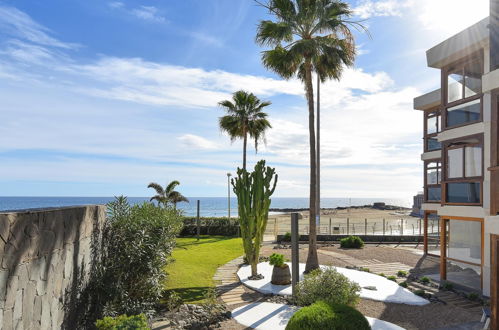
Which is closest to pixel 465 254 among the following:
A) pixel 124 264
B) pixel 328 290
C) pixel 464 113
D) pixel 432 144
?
pixel 464 113

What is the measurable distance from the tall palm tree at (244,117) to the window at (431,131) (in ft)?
32.5

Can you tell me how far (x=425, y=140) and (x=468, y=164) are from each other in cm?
876

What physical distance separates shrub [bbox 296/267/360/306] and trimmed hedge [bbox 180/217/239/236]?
1764cm

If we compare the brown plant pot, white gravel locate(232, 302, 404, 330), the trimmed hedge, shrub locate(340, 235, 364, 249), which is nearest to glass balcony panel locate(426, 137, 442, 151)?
shrub locate(340, 235, 364, 249)

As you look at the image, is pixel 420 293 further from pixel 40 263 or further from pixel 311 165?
pixel 40 263

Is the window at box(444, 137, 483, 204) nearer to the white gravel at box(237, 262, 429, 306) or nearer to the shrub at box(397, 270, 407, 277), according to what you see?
the shrub at box(397, 270, 407, 277)

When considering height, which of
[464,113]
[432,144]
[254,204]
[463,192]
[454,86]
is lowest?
[254,204]

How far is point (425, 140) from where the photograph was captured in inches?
813

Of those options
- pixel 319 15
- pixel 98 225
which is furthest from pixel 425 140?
pixel 98 225

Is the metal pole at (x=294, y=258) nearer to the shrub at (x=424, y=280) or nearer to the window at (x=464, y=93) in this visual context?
the shrub at (x=424, y=280)

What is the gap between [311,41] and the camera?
1272 centimetres

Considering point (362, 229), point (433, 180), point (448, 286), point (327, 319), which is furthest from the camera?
point (362, 229)

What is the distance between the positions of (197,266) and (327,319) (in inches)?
370

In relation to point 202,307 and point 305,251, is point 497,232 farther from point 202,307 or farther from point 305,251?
point 305,251
